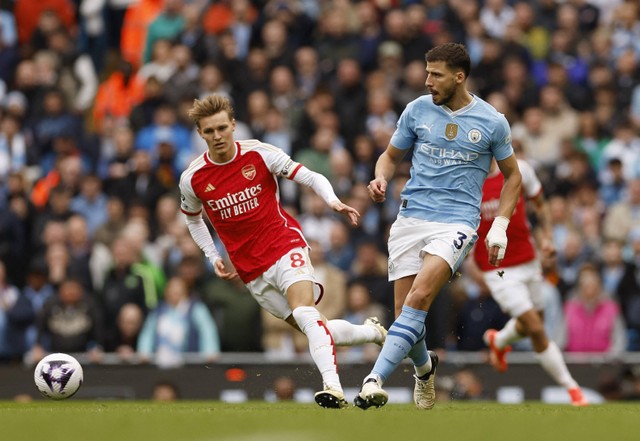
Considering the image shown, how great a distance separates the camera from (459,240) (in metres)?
11.6

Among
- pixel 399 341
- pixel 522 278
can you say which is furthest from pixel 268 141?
pixel 399 341

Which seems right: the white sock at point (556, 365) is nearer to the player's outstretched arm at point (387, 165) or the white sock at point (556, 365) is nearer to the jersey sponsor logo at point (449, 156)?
the player's outstretched arm at point (387, 165)

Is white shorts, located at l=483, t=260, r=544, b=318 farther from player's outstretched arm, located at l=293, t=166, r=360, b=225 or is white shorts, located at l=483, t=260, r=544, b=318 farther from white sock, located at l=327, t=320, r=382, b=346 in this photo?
player's outstretched arm, located at l=293, t=166, r=360, b=225

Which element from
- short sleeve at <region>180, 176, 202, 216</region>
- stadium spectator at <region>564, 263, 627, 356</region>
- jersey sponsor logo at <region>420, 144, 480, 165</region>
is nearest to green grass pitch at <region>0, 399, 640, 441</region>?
short sleeve at <region>180, 176, 202, 216</region>

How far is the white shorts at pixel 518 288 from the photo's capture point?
14594 mm

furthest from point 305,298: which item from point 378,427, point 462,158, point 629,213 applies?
point 629,213

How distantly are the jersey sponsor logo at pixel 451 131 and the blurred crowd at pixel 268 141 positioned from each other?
15.4ft

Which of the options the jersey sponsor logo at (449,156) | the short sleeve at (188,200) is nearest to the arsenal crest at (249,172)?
the short sleeve at (188,200)

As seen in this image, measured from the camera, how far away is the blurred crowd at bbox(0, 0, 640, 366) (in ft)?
57.2

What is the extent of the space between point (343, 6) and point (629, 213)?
19.1 ft

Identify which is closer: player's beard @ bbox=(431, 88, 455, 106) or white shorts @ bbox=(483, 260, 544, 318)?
player's beard @ bbox=(431, 88, 455, 106)

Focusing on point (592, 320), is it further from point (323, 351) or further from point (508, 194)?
point (323, 351)

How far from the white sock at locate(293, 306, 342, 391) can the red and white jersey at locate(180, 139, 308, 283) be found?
2.20 feet

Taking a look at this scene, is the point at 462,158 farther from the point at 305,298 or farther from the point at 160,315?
the point at 160,315
